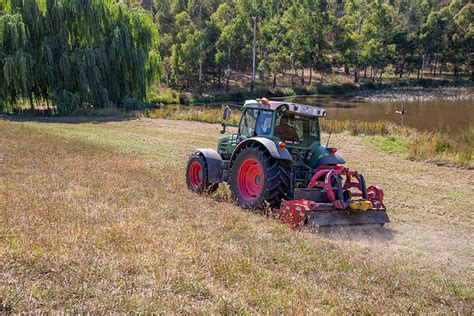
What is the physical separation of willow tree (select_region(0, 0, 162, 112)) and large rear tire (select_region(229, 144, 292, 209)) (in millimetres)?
21897

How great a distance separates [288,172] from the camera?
7828mm

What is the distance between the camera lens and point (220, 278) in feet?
14.1

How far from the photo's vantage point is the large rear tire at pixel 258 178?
7676mm

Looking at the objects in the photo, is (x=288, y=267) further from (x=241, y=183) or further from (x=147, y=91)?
(x=147, y=91)

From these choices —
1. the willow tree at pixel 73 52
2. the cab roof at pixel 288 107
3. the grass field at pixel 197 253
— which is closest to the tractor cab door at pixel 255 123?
the cab roof at pixel 288 107

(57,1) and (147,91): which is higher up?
(57,1)

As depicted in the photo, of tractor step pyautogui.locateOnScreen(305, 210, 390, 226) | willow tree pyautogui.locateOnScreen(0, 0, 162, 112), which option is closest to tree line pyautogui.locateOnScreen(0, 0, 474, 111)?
willow tree pyautogui.locateOnScreen(0, 0, 162, 112)

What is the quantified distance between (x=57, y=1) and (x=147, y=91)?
8.21 metres

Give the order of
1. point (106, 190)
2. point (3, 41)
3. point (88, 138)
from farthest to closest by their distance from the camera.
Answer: point (3, 41), point (88, 138), point (106, 190)

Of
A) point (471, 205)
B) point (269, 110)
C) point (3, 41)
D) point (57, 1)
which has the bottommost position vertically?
point (471, 205)

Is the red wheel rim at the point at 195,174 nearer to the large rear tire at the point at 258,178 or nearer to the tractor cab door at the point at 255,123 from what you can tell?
the tractor cab door at the point at 255,123

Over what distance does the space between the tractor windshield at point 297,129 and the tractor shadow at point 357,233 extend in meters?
1.94

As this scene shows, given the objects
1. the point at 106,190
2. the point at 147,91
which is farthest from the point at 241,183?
the point at 147,91

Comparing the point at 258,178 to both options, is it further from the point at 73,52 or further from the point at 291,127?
the point at 73,52
